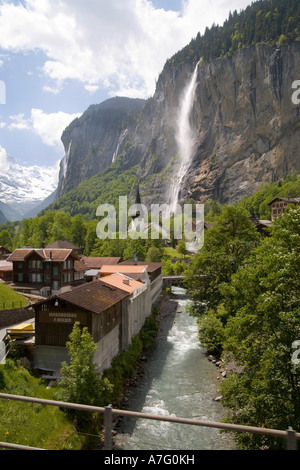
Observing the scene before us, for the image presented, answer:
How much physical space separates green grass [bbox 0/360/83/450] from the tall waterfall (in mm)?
129707

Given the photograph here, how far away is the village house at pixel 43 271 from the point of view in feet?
150

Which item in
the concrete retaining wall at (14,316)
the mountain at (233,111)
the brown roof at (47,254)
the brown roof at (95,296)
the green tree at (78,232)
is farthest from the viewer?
the mountain at (233,111)

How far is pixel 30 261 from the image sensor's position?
47.5 m

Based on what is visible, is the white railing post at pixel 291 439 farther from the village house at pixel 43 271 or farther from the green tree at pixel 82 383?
the village house at pixel 43 271

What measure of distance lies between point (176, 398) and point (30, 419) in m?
9.08

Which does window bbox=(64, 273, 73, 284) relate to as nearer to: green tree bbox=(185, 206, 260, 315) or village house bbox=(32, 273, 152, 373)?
green tree bbox=(185, 206, 260, 315)

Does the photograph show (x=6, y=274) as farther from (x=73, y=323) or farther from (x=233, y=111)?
(x=233, y=111)

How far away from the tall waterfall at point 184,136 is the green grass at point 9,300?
375 feet

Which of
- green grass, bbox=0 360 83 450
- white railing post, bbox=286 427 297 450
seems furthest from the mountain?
white railing post, bbox=286 427 297 450

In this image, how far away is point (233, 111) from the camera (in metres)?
131

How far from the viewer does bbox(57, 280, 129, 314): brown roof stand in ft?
68.2

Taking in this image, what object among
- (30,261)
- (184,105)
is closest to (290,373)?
(30,261)

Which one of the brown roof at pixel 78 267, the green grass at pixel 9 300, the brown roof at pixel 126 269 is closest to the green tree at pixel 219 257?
the brown roof at pixel 126 269
